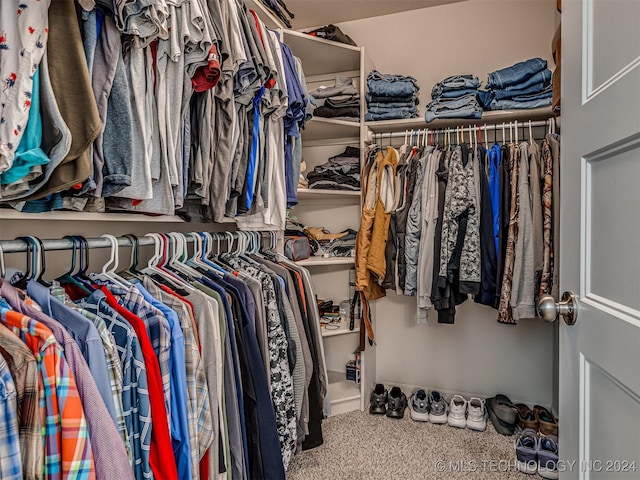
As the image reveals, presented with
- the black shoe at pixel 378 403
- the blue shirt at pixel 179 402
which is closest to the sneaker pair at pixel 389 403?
the black shoe at pixel 378 403

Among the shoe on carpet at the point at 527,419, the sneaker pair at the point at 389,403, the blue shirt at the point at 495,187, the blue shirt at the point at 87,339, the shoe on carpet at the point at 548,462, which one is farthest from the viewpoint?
the sneaker pair at the point at 389,403

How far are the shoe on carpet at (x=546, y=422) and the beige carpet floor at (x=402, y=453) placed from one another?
17 cm

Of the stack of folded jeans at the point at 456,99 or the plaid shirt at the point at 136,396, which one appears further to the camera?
the stack of folded jeans at the point at 456,99

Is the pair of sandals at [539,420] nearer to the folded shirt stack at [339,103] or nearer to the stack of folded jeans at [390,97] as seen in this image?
the stack of folded jeans at [390,97]

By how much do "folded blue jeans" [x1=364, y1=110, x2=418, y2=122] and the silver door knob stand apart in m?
1.62

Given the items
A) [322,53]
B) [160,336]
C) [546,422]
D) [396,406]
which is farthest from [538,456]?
[322,53]

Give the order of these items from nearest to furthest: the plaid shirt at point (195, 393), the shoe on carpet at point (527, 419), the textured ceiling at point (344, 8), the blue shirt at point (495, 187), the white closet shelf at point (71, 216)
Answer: the white closet shelf at point (71, 216) → the plaid shirt at point (195, 393) → the blue shirt at point (495, 187) → the shoe on carpet at point (527, 419) → the textured ceiling at point (344, 8)

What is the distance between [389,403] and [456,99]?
67.7 inches

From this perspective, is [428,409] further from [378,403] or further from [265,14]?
[265,14]

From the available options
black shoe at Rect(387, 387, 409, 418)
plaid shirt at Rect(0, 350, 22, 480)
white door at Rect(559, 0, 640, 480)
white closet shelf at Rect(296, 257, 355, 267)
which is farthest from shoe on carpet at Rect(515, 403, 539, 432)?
plaid shirt at Rect(0, 350, 22, 480)

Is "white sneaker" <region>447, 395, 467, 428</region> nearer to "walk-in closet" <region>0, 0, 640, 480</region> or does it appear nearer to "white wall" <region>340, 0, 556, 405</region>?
"walk-in closet" <region>0, 0, 640, 480</region>

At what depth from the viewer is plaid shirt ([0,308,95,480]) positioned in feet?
2.27

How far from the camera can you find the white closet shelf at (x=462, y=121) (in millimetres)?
2082

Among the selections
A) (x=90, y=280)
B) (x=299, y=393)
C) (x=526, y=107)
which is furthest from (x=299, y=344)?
(x=526, y=107)
